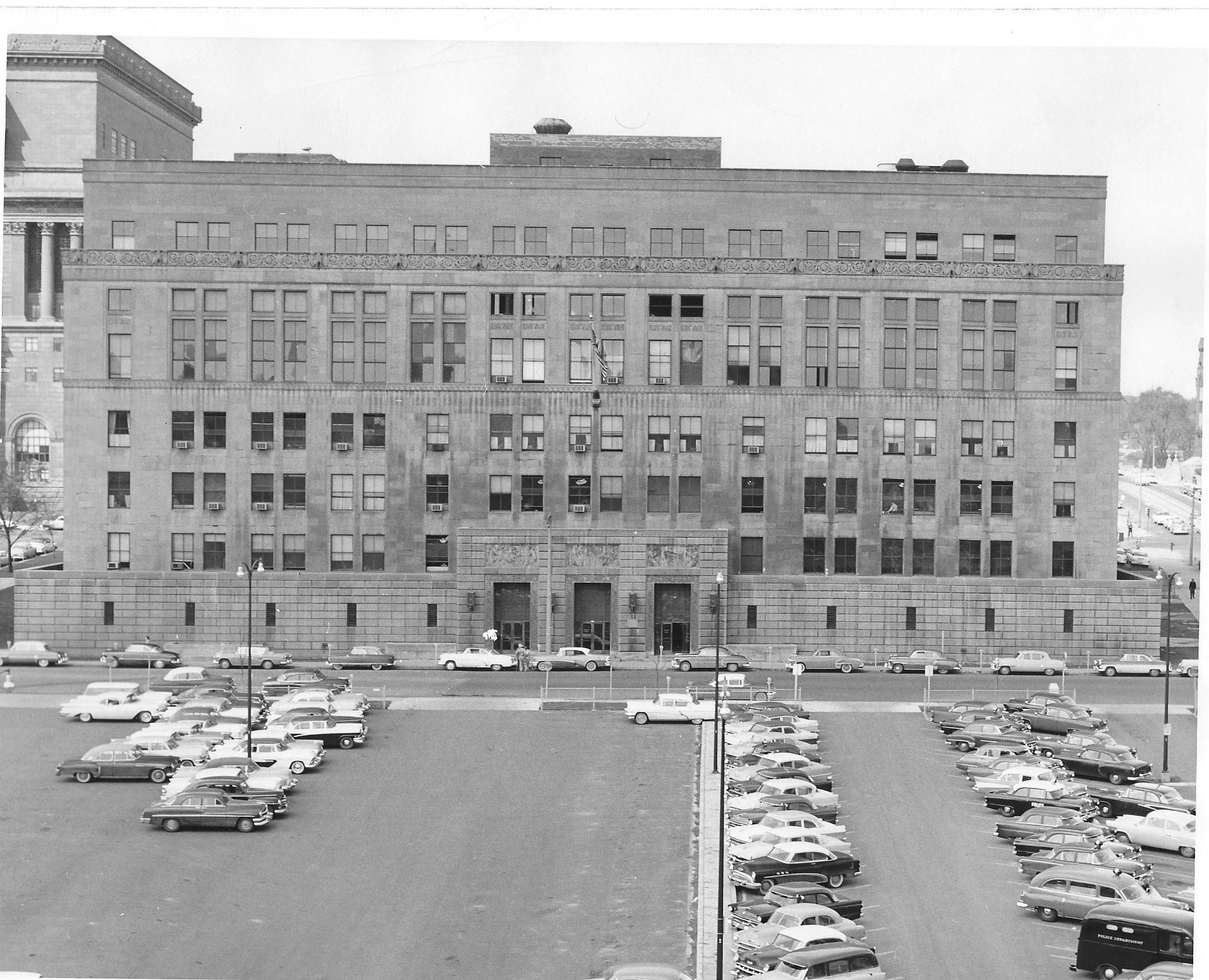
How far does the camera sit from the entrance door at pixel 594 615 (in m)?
78.5

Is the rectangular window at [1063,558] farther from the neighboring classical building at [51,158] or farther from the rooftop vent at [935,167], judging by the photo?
the neighboring classical building at [51,158]

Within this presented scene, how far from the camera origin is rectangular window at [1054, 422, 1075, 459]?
79812mm

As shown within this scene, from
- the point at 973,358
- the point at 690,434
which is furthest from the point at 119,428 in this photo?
the point at 973,358

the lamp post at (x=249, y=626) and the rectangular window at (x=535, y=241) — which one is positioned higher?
the rectangular window at (x=535, y=241)

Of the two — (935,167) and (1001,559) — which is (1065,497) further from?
(935,167)

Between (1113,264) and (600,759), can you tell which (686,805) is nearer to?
(600,759)

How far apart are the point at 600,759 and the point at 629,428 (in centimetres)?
2830

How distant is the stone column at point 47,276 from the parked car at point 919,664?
214ft

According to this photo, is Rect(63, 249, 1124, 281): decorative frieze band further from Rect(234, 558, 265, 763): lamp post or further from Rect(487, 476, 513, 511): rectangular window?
Rect(234, 558, 265, 763): lamp post

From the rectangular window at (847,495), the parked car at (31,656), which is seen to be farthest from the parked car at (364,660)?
the rectangular window at (847,495)

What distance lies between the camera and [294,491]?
260 ft

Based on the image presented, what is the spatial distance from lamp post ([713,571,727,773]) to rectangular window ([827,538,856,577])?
6.94 metres

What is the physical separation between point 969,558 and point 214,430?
43.4 meters

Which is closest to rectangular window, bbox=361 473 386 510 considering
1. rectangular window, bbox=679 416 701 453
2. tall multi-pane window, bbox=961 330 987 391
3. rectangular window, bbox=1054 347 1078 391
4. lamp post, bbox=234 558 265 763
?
lamp post, bbox=234 558 265 763
